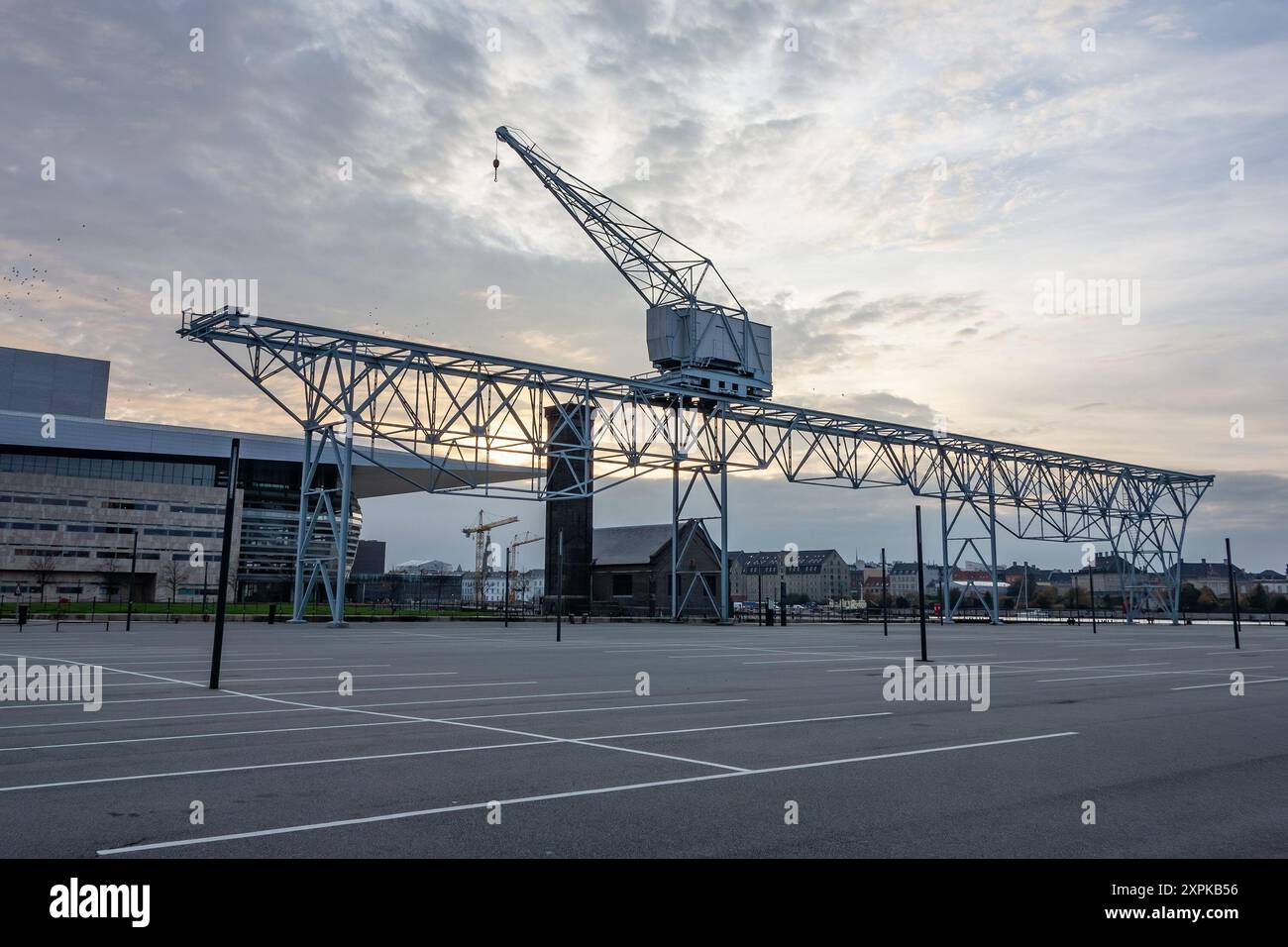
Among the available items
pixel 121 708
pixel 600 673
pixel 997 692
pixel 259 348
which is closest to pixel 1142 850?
pixel 997 692

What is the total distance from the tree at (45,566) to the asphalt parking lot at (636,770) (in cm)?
7481

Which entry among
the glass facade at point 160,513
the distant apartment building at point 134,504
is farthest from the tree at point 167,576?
the glass facade at point 160,513

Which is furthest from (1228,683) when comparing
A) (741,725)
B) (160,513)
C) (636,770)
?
(160,513)

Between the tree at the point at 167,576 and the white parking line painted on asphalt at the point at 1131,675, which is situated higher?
the tree at the point at 167,576

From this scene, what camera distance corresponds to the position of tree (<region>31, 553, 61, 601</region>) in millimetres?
79750

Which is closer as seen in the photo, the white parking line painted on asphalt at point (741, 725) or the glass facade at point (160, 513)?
the white parking line painted on asphalt at point (741, 725)

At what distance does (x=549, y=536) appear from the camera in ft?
225

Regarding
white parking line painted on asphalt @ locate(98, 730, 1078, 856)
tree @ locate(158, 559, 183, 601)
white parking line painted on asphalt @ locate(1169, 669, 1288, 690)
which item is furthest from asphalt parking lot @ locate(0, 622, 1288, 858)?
tree @ locate(158, 559, 183, 601)

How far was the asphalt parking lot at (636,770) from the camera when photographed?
5891 millimetres

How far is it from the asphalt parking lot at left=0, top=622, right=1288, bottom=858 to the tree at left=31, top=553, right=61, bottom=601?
245 feet

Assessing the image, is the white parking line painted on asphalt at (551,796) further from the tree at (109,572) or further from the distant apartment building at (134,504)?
the tree at (109,572)

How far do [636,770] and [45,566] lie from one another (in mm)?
88565

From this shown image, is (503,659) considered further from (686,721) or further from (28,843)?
(28,843)

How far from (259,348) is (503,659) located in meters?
22.1
